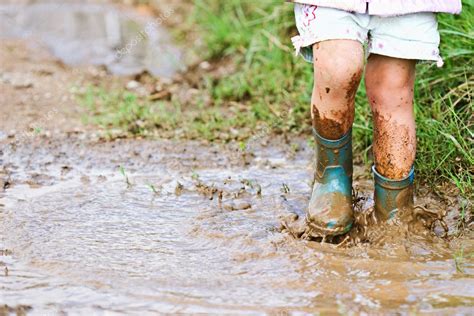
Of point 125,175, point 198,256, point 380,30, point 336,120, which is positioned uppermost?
point 380,30

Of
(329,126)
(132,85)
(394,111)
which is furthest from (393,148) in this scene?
(132,85)

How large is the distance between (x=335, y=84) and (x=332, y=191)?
1.17 ft

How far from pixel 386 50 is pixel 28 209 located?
1403 mm

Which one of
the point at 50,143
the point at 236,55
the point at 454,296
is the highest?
the point at 236,55

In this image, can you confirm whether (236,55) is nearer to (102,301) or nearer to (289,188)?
(289,188)

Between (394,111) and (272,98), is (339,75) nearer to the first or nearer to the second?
(394,111)

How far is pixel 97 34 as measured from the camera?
6293mm

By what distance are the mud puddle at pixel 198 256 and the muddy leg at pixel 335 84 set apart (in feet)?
1.28

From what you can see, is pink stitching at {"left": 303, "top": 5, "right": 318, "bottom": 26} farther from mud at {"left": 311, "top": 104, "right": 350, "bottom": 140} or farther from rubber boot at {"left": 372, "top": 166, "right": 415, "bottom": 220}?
rubber boot at {"left": 372, "top": 166, "right": 415, "bottom": 220}

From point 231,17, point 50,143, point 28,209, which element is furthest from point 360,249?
point 231,17

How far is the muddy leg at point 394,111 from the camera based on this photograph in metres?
2.74

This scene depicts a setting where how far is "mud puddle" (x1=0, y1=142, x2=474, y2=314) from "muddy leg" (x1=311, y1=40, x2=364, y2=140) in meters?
0.39

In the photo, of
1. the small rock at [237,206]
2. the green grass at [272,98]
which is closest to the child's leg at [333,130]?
the small rock at [237,206]

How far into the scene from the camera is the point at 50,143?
403 cm
